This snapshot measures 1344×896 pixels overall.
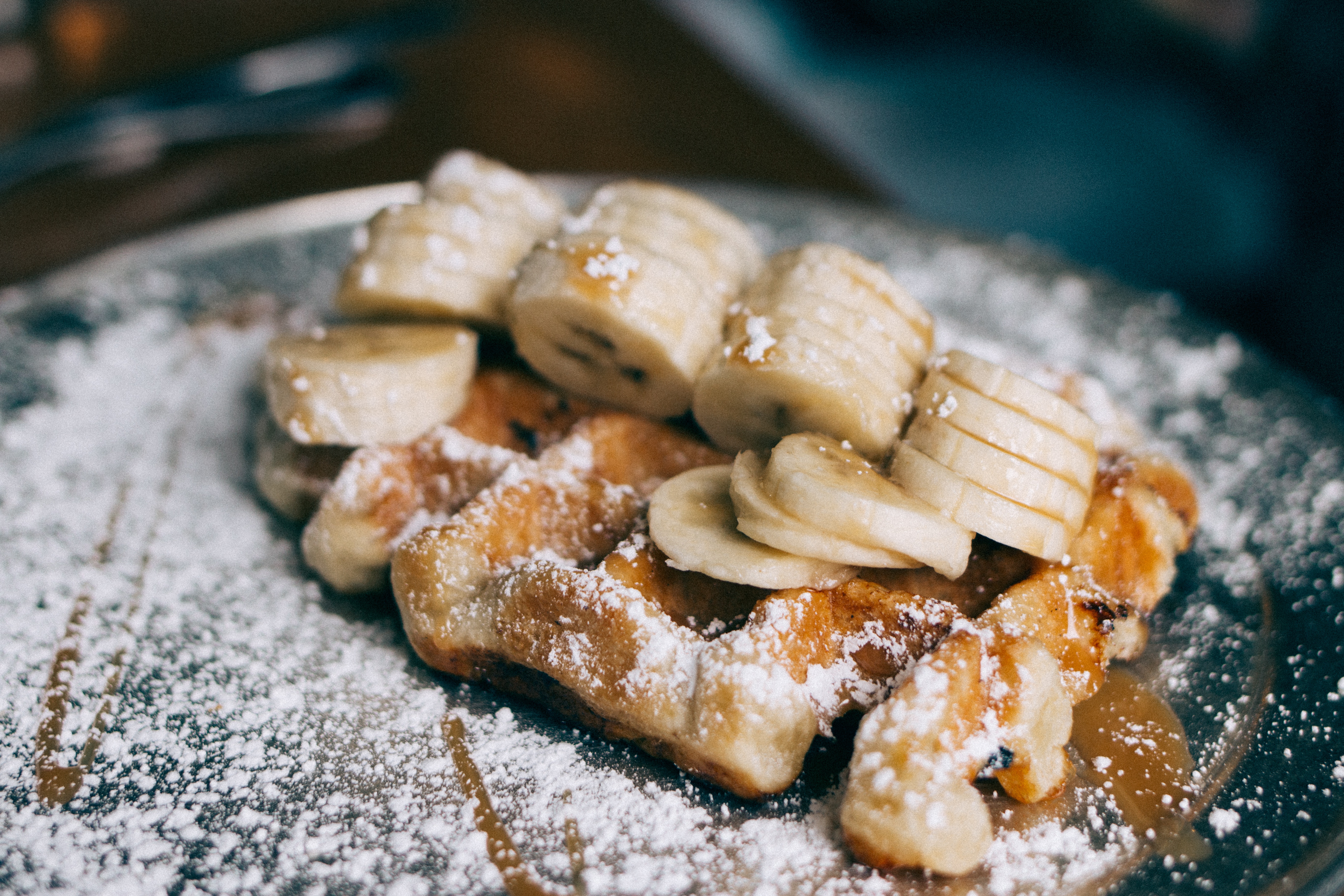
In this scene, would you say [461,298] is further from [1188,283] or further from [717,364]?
[1188,283]

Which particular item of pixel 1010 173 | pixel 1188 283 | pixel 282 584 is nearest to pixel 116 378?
pixel 282 584

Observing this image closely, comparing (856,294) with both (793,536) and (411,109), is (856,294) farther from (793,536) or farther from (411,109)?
(411,109)

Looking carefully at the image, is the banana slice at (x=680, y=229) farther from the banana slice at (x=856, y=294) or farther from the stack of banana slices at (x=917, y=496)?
the stack of banana slices at (x=917, y=496)

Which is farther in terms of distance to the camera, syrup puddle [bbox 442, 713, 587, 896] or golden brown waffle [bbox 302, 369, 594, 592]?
golden brown waffle [bbox 302, 369, 594, 592]

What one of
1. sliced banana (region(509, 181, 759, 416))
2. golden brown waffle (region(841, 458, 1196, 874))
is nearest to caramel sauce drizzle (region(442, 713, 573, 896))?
golden brown waffle (region(841, 458, 1196, 874))

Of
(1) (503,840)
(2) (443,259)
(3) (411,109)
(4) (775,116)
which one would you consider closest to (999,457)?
(1) (503,840)

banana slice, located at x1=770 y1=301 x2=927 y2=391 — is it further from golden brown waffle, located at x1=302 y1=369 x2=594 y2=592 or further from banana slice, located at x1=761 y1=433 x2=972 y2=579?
golden brown waffle, located at x1=302 y1=369 x2=594 y2=592
